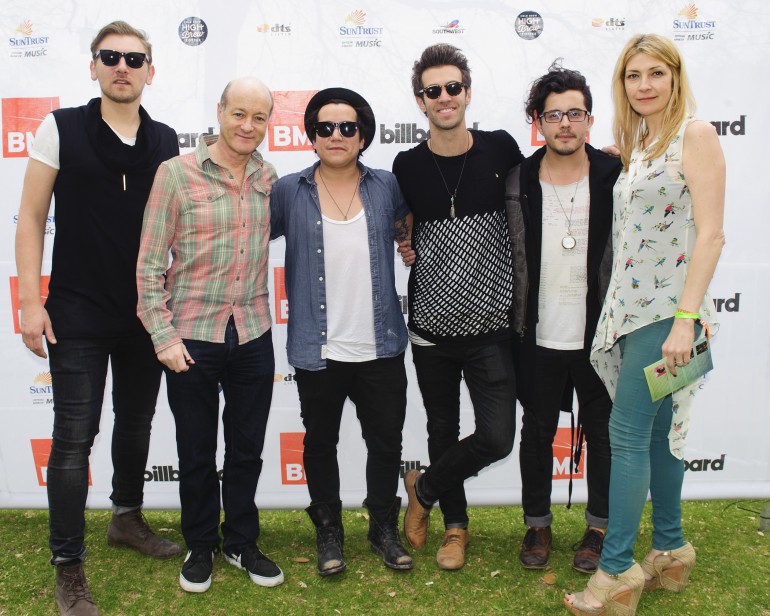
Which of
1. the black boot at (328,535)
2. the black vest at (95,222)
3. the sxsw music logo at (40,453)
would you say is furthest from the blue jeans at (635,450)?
the sxsw music logo at (40,453)

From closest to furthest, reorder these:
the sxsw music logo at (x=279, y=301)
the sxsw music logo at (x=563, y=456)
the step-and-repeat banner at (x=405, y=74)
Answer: the step-and-repeat banner at (x=405, y=74) < the sxsw music logo at (x=279, y=301) < the sxsw music logo at (x=563, y=456)

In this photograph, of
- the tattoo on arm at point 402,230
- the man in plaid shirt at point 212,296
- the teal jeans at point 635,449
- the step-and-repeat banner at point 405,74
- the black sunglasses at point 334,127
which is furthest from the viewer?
the step-and-repeat banner at point 405,74

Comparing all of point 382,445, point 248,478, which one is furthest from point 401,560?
point 248,478

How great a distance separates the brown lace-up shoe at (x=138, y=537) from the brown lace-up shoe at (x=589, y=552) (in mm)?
1767

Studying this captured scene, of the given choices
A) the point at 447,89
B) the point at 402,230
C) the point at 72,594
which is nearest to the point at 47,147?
the point at 402,230

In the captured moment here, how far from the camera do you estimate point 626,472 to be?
237 cm

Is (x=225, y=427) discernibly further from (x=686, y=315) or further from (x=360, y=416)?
(x=686, y=315)

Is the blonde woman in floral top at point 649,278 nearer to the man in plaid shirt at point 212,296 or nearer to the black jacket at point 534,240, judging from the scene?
the black jacket at point 534,240

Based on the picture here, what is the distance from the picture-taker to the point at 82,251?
2430mm

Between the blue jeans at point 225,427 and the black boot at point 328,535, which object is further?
the black boot at point 328,535

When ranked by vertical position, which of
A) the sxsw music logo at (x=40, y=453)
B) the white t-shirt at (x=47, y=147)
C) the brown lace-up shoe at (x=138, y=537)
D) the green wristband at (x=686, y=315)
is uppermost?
the white t-shirt at (x=47, y=147)

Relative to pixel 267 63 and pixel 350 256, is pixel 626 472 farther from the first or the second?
pixel 267 63

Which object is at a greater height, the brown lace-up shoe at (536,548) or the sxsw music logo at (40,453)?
the sxsw music logo at (40,453)

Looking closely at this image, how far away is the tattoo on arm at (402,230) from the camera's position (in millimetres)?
2742
